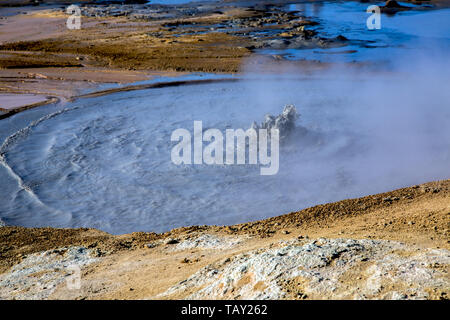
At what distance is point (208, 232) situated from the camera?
5.30 m

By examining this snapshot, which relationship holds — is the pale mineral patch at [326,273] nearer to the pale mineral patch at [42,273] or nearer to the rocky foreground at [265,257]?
the rocky foreground at [265,257]

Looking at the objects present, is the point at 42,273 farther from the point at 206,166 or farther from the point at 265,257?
the point at 206,166

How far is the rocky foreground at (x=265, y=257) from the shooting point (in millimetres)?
3482

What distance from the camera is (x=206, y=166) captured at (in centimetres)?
760

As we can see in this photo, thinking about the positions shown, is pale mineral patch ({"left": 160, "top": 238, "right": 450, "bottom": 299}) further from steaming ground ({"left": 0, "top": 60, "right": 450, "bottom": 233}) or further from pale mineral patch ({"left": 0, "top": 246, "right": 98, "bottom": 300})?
steaming ground ({"left": 0, "top": 60, "right": 450, "bottom": 233})

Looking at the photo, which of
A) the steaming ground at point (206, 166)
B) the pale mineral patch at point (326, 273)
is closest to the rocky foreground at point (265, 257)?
the pale mineral patch at point (326, 273)

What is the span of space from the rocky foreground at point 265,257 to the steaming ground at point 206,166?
784 mm

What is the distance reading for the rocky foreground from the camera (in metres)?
3.48

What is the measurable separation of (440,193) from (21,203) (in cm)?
527

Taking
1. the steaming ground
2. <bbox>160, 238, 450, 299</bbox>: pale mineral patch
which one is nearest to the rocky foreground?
<bbox>160, 238, 450, 299</bbox>: pale mineral patch

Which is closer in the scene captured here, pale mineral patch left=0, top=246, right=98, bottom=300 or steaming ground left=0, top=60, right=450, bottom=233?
pale mineral patch left=0, top=246, right=98, bottom=300

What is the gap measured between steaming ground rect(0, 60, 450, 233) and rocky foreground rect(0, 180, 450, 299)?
78 centimetres

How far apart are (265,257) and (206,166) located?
380 cm
